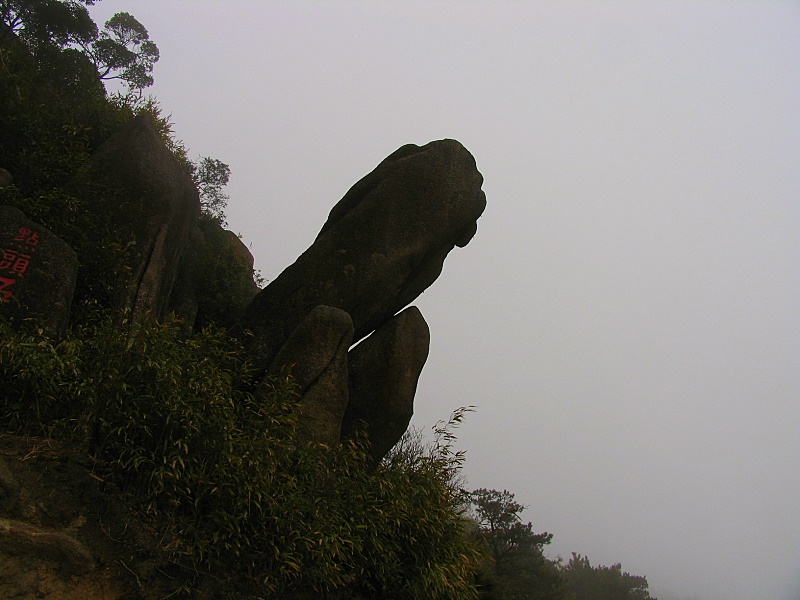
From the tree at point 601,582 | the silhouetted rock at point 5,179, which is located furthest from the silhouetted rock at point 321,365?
the tree at point 601,582

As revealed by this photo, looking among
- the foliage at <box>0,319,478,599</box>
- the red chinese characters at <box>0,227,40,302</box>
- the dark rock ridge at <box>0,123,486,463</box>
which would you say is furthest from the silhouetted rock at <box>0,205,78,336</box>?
the dark rock ridge at <box>0,123,486,463</box>

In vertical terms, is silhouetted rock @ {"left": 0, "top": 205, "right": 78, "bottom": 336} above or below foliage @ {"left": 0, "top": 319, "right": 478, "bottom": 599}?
above

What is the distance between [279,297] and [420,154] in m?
2.66

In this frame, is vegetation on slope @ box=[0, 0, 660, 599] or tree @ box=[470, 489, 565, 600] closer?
vegetation on slope @ box=[0, 0, 660, 599]

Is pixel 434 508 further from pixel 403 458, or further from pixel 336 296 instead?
pixel 336 296

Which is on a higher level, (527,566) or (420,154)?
(420,154)

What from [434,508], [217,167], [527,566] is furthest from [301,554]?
[527,566]

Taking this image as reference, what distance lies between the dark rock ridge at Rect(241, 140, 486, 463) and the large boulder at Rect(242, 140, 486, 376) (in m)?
0.01

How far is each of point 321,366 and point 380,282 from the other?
152 centimetres

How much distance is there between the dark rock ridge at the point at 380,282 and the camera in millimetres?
6590

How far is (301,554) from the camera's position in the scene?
4289 millimetres

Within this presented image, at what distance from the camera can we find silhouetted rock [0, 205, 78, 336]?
4.80m

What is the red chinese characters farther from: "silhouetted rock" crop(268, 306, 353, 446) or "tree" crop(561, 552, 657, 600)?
"tree" crop(561, 552, 657, 600)

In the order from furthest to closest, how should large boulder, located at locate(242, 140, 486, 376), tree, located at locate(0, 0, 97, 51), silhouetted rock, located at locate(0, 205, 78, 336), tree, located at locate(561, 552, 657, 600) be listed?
1. tree, located at locate(561, 552, 657, 600)
2. tree, located at locate(0, 0, 97, 51)
3. large boulder, located at locate(242, 140, 486, 376)
4. silhouetted rock, located at locate(0, 205, 78, 336)
